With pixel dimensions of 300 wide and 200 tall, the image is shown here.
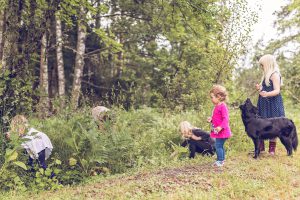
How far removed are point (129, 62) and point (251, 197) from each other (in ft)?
45.5

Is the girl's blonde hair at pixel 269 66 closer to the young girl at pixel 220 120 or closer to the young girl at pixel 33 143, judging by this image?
the young girl at pixel 220 120

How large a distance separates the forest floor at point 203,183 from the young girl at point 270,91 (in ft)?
3.08

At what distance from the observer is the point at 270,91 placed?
24.7 ft

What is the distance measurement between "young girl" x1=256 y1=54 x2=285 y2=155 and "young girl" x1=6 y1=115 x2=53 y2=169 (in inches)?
173

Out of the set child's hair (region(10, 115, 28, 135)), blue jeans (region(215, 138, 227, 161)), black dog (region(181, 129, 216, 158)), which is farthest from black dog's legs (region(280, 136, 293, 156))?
child's hair (region(10, 115, 28, 135))

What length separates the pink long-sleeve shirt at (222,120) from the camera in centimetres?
666

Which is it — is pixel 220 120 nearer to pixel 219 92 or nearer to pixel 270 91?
pixel 219 92

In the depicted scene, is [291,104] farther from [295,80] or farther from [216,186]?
[216,186]

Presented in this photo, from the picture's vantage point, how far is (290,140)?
24.3 ft

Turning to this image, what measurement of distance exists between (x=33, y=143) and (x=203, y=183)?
135 inches

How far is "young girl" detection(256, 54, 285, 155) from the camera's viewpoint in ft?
24.2

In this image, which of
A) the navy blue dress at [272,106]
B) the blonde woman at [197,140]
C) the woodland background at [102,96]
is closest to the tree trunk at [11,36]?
the woodland background at [102,96]

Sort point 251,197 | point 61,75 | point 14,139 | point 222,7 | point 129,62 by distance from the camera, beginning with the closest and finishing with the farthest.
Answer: point 251,197, point 14,139, point 222,7, point 61,75, point 129,62

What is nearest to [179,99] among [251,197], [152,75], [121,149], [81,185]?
[152,75]
